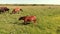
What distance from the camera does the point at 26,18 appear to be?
15617 mm

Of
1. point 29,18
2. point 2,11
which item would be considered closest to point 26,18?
point 29,18

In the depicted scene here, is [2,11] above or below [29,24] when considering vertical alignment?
below

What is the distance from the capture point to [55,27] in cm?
1440

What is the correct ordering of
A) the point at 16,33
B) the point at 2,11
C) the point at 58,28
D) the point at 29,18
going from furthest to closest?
the point at 2,11 < the point at 29,18 < the point at 58,28 < the point at 16,33

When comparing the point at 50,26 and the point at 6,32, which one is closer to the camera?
the point at 6,32

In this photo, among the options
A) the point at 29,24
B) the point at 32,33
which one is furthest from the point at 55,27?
the point at 32,33

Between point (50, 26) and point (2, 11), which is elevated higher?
point (50, 26)

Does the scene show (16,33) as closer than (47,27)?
Yes

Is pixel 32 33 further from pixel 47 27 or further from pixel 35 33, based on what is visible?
pixel 47 27

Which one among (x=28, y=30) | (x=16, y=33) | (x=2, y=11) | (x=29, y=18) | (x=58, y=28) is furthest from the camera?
(x=2, y=11)

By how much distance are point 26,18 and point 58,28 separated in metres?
2.73

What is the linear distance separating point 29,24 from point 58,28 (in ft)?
6.97

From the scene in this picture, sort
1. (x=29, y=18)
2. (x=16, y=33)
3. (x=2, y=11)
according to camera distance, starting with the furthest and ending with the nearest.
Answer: (x=2, y=11), (x=29, y=18), (x=16, y=33)

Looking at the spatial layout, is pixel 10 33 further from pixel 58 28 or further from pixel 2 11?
pixel 2 11
